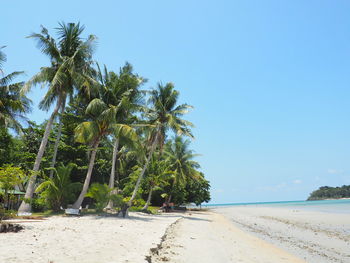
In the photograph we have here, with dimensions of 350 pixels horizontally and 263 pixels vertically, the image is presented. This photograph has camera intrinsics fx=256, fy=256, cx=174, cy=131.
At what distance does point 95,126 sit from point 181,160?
1816 cm

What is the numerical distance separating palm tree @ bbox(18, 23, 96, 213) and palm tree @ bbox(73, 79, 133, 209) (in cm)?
162

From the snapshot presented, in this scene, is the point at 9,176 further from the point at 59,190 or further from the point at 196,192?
the point at 196,192

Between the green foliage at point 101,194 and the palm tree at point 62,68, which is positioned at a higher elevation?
the palm tree at point 62,68

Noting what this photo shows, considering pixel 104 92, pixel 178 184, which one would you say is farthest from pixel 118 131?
pixel 178 184

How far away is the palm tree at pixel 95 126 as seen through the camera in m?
15.8

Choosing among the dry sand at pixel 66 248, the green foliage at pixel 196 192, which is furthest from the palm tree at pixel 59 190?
the green foliage at pixel 196 192

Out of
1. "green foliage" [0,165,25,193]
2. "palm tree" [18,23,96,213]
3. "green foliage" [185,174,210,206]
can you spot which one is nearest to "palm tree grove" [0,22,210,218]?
"palm tree" [18,23,96,213]

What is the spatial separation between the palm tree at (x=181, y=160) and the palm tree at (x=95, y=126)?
15558 millimetres

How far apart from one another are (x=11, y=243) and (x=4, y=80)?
13.8 meters

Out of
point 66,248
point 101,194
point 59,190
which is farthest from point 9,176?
point 101,194

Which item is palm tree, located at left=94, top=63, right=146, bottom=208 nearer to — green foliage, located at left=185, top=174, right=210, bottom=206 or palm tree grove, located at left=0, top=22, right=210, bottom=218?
palm tree grove, located at left=0, top=22, right=210, bottom=218

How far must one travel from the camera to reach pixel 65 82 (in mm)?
16344

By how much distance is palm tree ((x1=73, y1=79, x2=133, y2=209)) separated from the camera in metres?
15.8

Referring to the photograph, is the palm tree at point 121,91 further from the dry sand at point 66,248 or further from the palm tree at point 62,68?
the dry sand at point 66,248
